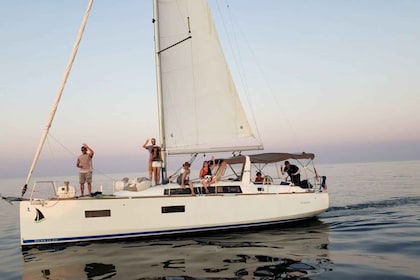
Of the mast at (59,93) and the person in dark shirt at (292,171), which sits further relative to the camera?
the person in dark shirt at (292,171)

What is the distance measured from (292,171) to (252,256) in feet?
21.5

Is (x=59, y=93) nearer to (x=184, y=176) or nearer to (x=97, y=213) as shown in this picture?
(x=97, y=213)

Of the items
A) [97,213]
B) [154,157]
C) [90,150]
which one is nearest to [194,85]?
[154,157]

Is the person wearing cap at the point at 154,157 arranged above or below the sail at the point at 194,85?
below

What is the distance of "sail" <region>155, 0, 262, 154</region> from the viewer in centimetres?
1557

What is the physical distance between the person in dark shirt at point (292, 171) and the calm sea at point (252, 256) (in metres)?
1.94

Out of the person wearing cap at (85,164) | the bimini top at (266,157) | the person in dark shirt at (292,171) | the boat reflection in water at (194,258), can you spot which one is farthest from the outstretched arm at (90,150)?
the person in dark shirt at (292,171)

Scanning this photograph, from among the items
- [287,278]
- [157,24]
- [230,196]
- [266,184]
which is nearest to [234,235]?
[230,196]

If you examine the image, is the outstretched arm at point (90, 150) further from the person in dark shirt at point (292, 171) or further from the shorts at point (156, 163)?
the person in dark shirt at point (292, 171)

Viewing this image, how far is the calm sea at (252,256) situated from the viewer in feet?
32.0

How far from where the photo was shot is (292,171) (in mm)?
17047

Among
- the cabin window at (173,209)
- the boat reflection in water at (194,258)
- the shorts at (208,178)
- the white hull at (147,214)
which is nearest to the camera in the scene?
the boat reflection in water at (194,258)

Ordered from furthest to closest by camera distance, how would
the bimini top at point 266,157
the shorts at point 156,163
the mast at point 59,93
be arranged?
the bimini top at point 266,157
the shorts at point 156,163
the mast at point 59,93

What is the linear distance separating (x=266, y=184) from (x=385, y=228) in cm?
489
